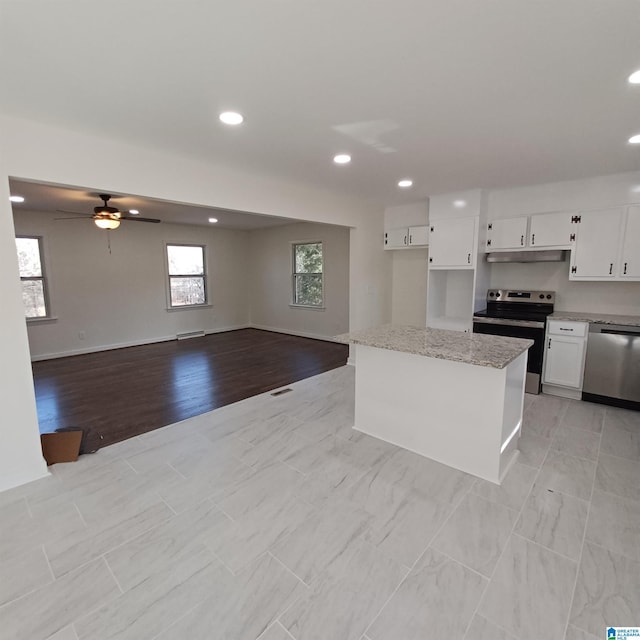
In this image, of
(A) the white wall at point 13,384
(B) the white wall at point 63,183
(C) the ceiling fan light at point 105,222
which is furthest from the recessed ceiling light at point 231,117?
(C) the ceiling fan light at point 105,222

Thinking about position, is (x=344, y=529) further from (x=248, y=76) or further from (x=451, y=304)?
(x=451, y=304)

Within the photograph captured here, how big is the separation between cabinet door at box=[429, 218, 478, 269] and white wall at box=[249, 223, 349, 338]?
2084 millimetres

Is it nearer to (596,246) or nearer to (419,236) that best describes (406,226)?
(419,236)

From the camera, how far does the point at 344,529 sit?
2031mm

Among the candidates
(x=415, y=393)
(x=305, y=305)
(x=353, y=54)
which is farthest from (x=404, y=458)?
(x=305, y=305)

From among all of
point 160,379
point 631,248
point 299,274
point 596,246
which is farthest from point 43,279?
point 631,248

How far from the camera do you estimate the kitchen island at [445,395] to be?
247cm

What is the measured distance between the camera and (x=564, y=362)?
3.96m

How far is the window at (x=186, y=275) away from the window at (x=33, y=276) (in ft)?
7.01

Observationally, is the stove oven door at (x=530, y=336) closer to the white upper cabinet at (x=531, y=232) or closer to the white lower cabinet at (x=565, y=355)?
the white lower cabinet at (x=565, y=355)

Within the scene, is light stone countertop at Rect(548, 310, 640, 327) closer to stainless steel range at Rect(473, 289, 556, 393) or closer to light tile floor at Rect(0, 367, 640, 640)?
stainless steel range at Rect(473, 289, 556, 393)

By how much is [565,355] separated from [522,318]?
23.2 inches

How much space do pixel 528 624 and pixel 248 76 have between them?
2.84 m

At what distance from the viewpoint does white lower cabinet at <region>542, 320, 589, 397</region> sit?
3.86 m
